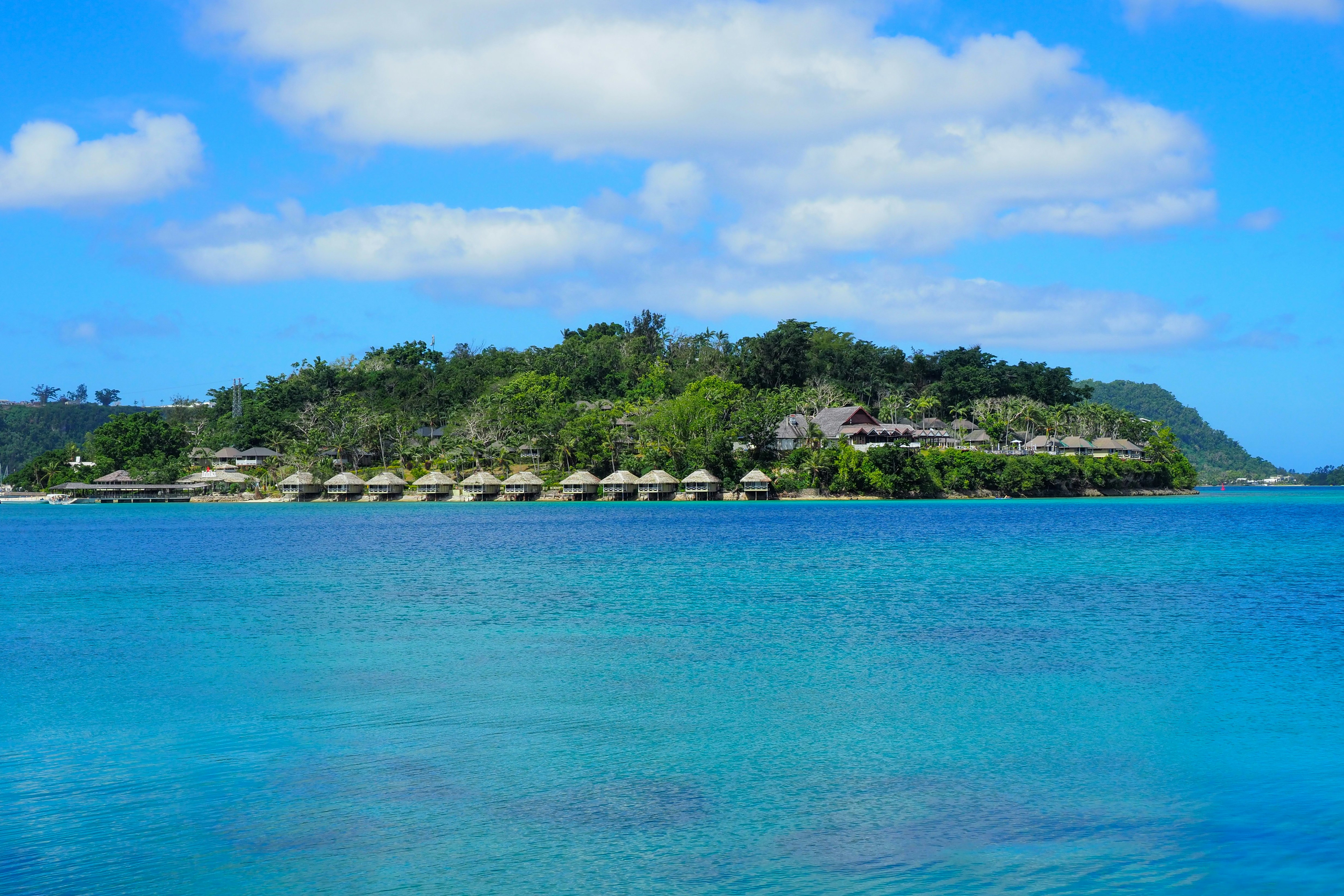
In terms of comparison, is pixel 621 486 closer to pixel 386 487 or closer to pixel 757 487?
pixel 757 487

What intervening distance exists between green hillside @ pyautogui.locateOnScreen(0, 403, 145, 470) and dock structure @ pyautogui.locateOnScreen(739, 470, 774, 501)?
423 feet

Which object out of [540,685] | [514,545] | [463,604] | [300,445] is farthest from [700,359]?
[540,685]

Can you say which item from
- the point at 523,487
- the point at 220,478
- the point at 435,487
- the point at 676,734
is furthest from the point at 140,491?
the point at 676,734

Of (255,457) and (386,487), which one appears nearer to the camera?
(386,487)

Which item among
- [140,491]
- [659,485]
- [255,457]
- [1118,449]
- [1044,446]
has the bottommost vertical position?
[140,491]

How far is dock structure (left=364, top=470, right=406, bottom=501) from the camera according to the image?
7069cm

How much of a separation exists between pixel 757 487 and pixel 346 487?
29.3 meters

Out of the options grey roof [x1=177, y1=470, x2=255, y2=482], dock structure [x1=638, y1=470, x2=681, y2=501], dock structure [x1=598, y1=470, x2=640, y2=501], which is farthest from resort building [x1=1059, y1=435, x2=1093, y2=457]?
grey roof [x1=177, y1=470, x2=255, y2=482]

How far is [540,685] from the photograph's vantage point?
12.6m

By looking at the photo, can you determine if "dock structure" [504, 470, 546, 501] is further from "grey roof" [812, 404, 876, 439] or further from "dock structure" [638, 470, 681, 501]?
"grey roof" [812, 404, 876, 439]

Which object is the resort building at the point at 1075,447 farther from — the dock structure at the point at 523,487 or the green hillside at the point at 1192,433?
the green hillside at the point at 1192,433

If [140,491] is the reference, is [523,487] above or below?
above

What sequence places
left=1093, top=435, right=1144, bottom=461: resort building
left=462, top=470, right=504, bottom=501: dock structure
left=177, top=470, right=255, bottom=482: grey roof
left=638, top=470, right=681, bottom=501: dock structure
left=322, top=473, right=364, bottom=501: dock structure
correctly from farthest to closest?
left=177, top=470, right=255, bottom=482: grey roof → left=1093, top=435, right=1144, bottom=461: resort building → left=322, top=473, right=364, bottom=501: dock structure → left=462, top=470, right=504, bottom=501: dock structure → left=638, top=470, right=681, bottom=501: dock structure

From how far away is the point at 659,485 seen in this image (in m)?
68.1
